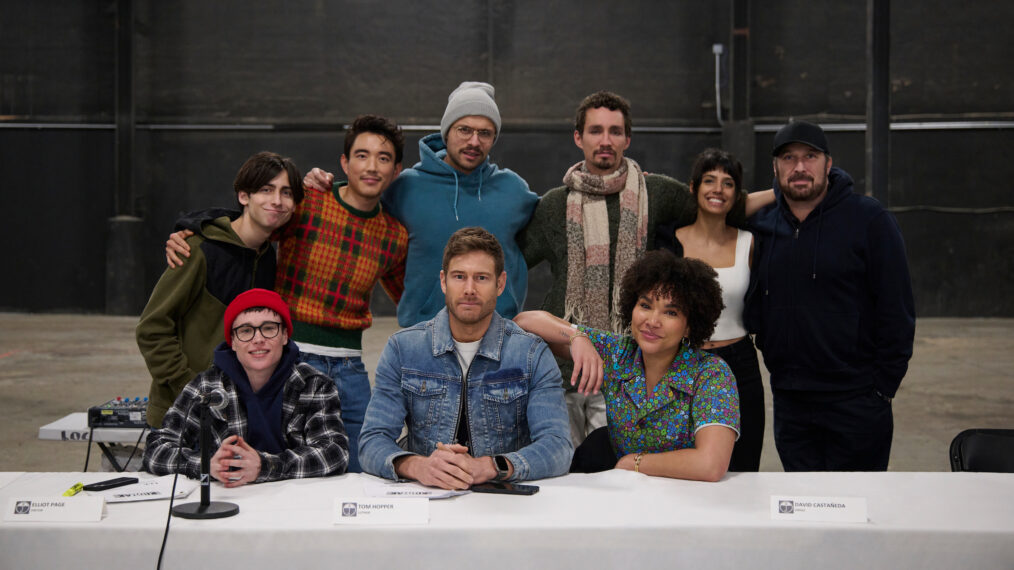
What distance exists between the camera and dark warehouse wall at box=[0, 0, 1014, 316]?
37.6ft

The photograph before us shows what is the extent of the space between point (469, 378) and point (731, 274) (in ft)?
3.54

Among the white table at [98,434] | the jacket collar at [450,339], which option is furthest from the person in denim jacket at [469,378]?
the white table at [98,434]

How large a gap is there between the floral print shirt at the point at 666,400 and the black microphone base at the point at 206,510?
3.48 feet

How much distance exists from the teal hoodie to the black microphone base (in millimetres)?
1297

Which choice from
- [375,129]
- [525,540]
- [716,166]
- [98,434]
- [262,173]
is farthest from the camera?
[98,434]

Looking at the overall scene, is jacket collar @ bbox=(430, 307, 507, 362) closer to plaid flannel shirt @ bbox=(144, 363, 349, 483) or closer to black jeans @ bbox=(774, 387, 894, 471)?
plaid flannel shirt @ bbox=(144, 363, 349, 483)

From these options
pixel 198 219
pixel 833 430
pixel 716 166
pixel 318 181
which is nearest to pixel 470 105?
pixel 318 181

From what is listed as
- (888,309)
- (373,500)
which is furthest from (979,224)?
(373,500)

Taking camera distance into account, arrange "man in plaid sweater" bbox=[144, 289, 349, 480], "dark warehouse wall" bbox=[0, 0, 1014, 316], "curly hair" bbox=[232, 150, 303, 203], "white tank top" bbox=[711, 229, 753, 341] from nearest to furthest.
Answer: "man in plaid sweater" bbox=[144, 289, 349, 480] → "curly hair" bbox=[232, 150, 303, 203] → "white tank top" bbox=[711, 229, 753, 341] → "dark warehouse wall" bbox=[0, 0, 1014, 316]

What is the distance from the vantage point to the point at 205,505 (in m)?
1.79

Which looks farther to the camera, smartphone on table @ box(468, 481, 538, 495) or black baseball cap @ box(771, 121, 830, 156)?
black baseball cap @ box(771, 121, 830, 156)

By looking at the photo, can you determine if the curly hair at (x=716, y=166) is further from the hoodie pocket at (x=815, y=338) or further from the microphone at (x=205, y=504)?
the microphone at (x=205, y=504)

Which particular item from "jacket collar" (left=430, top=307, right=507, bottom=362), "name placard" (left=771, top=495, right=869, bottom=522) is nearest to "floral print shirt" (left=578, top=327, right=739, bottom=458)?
"jacket collar" (left=430, top=307, right=507, bottom=362)

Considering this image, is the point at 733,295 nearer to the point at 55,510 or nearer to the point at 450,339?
the point at 450,339
